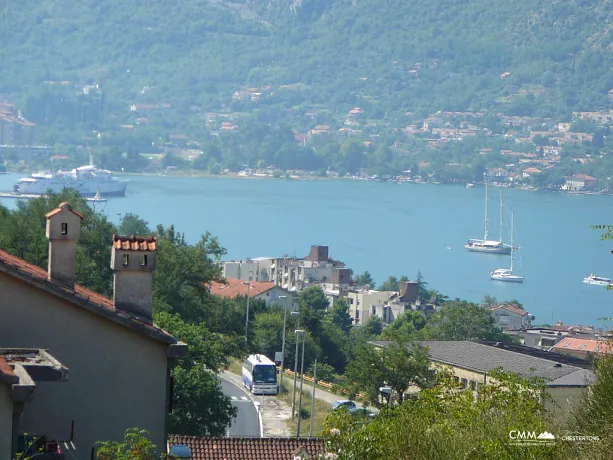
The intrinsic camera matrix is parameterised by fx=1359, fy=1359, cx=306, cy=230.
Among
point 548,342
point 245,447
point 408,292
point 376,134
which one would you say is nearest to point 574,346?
point 548,342

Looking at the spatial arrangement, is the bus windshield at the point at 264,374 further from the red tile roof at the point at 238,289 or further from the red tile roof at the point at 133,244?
the red tile roof at the point at 238,289

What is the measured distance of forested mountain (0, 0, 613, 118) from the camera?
15375 centimetres

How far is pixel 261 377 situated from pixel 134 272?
1018 cm

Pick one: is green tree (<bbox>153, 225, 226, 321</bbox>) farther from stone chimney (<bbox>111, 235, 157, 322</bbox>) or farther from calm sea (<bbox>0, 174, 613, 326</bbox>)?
calm sea (<bbox>0, 174, 613, 326</bbox>)

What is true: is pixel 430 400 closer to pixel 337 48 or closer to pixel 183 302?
pixel 183 302

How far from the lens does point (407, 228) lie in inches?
2854

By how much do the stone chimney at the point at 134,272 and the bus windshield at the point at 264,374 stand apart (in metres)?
10.0

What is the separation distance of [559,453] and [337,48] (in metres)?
173

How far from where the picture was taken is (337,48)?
174m

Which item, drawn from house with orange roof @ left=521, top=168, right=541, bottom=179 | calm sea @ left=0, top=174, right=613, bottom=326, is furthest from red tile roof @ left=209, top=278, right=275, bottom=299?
house with orange roof @ left=521, top=168, right=541, bottom=179

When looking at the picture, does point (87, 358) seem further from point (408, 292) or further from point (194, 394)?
point (408, 292)

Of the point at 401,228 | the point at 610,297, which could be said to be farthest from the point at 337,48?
the point at 610,297

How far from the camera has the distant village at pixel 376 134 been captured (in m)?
115

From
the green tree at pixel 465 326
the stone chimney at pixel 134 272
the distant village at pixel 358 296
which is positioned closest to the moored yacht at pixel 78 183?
the distant village at pixel 358 296
